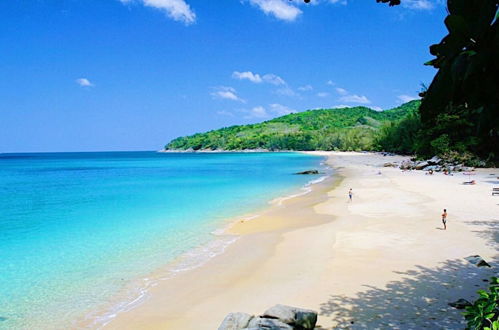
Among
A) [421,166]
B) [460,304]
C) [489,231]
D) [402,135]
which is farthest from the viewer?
[402,135]

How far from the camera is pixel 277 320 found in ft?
24.2

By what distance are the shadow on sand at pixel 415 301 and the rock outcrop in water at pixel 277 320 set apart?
1028 mm

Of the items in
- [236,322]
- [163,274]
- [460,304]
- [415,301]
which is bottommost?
[163,274]

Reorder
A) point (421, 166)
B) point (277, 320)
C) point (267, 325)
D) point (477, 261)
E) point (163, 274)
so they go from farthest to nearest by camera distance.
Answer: point (421, 166) < point (163, 274) < point (477, 261) < point (277, 320) < point (267, 325)

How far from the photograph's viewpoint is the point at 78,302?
1134 centimetres

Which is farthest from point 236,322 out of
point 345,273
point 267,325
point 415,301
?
point 345,273

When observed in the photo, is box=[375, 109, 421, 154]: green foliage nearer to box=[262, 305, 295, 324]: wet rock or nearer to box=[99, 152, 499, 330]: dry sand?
box=[99, 152, 499, 330]: dry sand

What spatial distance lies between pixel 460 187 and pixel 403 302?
2786cm

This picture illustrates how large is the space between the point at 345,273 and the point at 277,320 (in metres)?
5.25

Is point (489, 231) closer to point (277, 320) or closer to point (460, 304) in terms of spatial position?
point (460, 304)

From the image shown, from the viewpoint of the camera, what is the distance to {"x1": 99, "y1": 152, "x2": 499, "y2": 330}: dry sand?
9.22m

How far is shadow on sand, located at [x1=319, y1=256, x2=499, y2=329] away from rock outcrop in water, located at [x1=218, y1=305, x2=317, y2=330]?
1028 mm

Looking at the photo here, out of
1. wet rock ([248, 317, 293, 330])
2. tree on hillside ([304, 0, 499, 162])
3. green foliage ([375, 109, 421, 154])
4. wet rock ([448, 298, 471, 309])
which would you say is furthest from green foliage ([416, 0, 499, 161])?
green foliage ([375, 109, 421, 154])

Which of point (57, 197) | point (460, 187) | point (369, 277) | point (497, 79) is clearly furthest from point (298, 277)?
point (57, 197)
